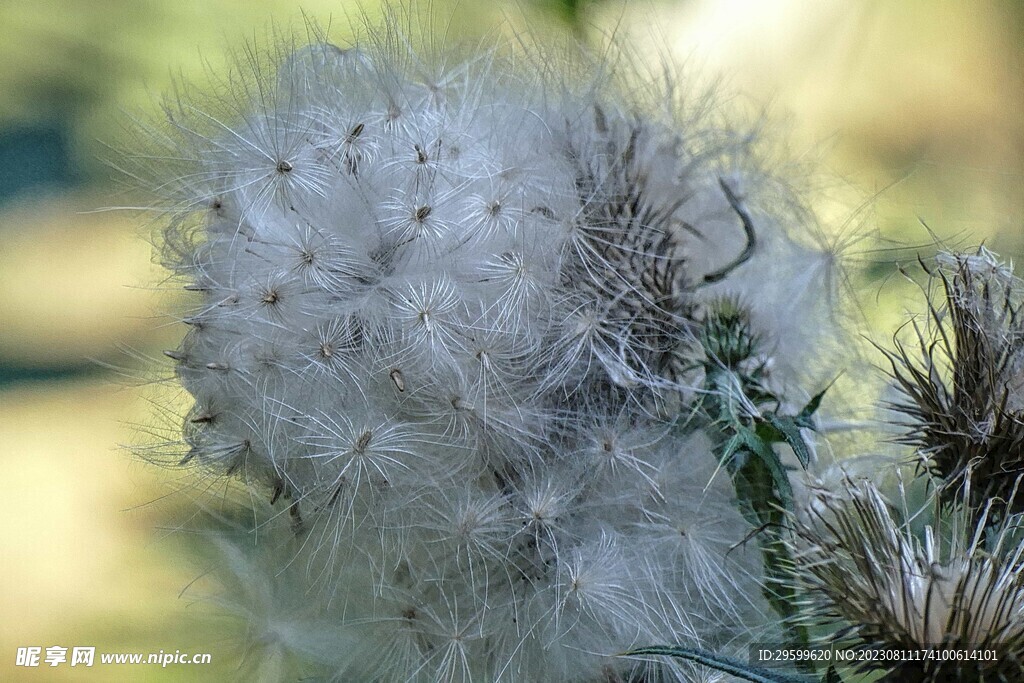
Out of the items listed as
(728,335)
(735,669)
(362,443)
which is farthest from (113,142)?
(735,669)

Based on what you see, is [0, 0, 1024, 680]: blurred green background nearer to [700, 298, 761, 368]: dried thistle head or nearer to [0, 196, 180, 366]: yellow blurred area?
[0, 196, 180, 366]: yellow blurred area

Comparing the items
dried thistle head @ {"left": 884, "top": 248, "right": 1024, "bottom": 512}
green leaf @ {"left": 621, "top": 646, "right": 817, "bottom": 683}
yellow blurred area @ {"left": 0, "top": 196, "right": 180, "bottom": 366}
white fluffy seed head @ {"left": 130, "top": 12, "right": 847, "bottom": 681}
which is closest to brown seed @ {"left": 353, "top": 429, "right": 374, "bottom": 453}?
white fluffy seed head @ {"left": 130, "top": 12, "right": 847, "bottom": 681}

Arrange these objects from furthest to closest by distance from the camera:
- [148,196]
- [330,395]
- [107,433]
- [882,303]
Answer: [107,433] → [882,303] → [148,196] → [330,395]

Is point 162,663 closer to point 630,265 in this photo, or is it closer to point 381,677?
point 381,677

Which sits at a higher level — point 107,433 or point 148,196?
point 148,196

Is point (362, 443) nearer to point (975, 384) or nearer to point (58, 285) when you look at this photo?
point (975, 384)

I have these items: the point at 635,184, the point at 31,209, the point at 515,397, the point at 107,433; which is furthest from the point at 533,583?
the point at 31,209
